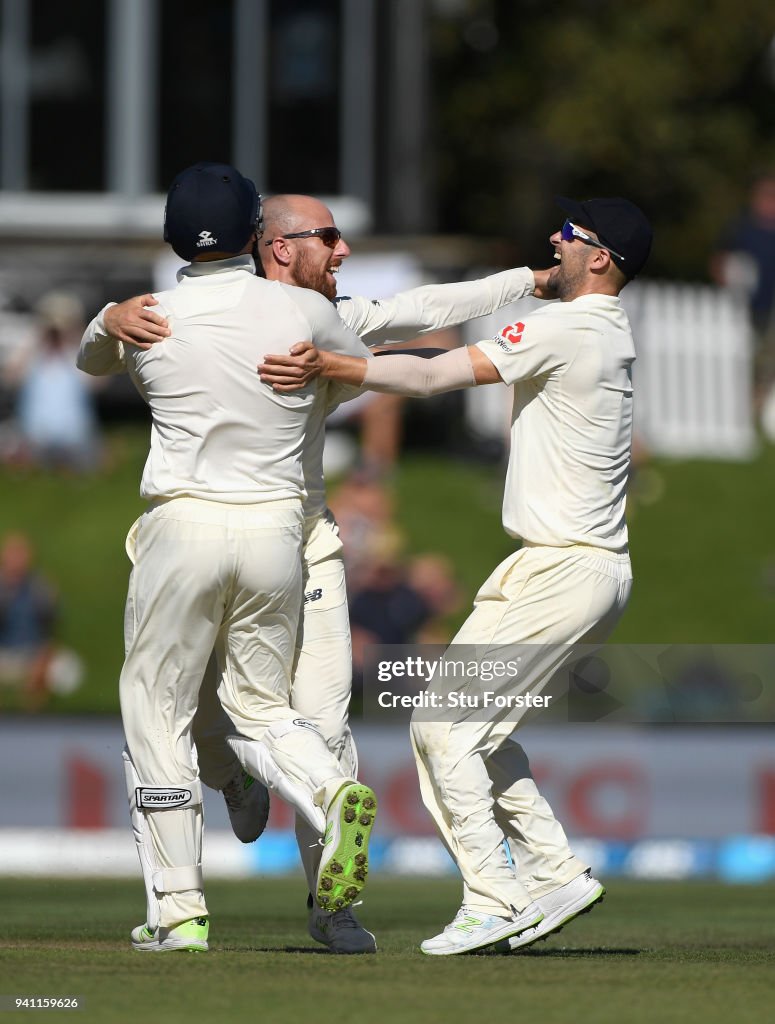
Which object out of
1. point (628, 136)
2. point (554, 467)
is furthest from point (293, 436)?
point (628, 136)

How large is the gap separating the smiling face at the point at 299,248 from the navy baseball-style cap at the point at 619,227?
0.80m

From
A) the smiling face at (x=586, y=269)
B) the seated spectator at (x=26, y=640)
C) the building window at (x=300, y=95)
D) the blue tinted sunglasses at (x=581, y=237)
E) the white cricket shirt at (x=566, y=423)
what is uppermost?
the building window at (x=300, y=95)

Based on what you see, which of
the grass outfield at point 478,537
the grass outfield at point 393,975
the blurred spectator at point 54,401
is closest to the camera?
the grass outfield at point 393,975

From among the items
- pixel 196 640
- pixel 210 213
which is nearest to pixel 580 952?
pixel 196 640

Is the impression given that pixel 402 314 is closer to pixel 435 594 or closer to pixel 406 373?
pixel 406 373

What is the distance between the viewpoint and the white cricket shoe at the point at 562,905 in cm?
632

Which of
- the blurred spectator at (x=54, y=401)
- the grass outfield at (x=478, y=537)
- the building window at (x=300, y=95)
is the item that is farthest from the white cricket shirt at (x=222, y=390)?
the building window at (x=300, y=95)

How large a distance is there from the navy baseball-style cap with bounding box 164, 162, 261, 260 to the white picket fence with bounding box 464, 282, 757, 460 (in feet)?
38.6

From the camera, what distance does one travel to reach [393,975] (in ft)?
18.4

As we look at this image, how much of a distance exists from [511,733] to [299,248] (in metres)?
1.72

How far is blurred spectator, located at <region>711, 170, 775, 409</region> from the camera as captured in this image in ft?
59.6

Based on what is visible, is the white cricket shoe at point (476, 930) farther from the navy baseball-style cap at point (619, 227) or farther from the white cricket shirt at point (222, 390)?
the navy baseball-style cap at point (619, 227)

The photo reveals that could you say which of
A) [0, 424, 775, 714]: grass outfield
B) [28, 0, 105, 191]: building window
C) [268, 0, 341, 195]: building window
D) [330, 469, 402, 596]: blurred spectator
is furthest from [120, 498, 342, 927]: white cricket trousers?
[28, 0, 105, 191]: building window

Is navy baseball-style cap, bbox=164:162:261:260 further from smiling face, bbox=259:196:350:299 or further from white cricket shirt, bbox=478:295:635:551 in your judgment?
white cricket shirt, bbox=478:295:635:551
